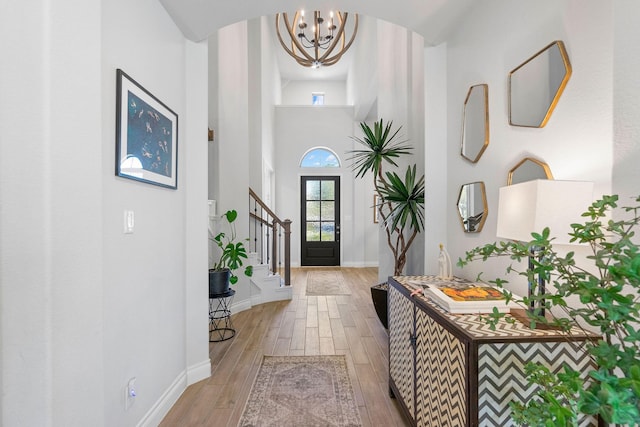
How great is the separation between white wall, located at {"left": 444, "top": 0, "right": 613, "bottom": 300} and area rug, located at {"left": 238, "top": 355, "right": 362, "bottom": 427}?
46.7 inches

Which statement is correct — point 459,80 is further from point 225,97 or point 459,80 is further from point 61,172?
point 225,97

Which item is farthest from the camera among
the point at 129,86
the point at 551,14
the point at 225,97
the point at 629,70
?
the point at 225,97

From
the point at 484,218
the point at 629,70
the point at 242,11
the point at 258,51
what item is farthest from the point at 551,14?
the point at 258,51

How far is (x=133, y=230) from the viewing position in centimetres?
167

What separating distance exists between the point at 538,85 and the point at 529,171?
0.39 m

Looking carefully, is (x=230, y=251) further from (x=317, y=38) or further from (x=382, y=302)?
(x=317, y=38)

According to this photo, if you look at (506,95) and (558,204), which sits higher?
(506,95)

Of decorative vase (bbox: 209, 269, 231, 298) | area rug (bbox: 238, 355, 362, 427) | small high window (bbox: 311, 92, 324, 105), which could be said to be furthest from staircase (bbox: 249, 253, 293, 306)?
small high window (bbox: 311, 92, 324, 105)

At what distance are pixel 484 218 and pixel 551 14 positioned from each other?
1.05 m

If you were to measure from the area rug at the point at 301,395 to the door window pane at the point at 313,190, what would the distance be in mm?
5207

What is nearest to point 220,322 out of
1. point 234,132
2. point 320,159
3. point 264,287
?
point 264,287

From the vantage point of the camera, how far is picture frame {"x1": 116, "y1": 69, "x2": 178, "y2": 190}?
1.56 m

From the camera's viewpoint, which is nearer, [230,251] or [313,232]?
[230,251]

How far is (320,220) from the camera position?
7.74 m
